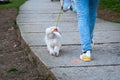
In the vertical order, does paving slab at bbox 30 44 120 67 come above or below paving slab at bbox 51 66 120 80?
below

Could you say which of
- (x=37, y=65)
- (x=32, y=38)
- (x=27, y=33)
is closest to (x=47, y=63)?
(x=37, y=65)

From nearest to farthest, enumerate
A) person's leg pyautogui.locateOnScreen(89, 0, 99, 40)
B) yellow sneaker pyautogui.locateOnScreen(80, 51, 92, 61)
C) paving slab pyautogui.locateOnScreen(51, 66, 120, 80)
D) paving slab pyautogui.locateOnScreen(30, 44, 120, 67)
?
paving slab pyautogui.locateOnScreen(51, 66, 120, 80) → paving slab pyautogui.locateOnScreen(30, 44, 120, 67) → yellow sneaker pyautogui.locateOnScreen(80, 51, 92, 61) → person's leg pyautogui.locateOnScreen(89, 0, 99, 40)

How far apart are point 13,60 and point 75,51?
1235 mm

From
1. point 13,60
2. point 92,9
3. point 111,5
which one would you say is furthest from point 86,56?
point 111,5

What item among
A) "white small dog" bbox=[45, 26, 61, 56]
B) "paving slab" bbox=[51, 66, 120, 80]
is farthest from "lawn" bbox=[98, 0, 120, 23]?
"paving slab" bbox=[51, 66, 120, 80]

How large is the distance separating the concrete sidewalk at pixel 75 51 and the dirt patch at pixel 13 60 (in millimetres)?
240

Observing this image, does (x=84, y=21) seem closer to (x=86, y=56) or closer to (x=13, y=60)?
(x=86, y=56)

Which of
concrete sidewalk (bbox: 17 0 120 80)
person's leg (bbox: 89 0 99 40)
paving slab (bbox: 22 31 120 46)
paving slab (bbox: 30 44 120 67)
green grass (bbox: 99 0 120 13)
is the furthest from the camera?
green grass (bbox: 99 0 120 13)

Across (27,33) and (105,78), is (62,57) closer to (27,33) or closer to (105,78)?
(105,78)

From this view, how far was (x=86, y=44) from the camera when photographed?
6.09 meters

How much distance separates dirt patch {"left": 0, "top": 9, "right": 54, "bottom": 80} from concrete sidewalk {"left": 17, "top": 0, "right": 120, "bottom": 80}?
0.24 m

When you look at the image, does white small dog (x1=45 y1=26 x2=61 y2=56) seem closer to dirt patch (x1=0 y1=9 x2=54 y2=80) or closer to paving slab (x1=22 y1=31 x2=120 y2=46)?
dirt patch (x1=0 y1=9 x2=54 y2=80)

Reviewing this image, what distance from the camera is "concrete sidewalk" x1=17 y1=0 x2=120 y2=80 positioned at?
5.35 meters

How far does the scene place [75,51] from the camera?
6.77m
